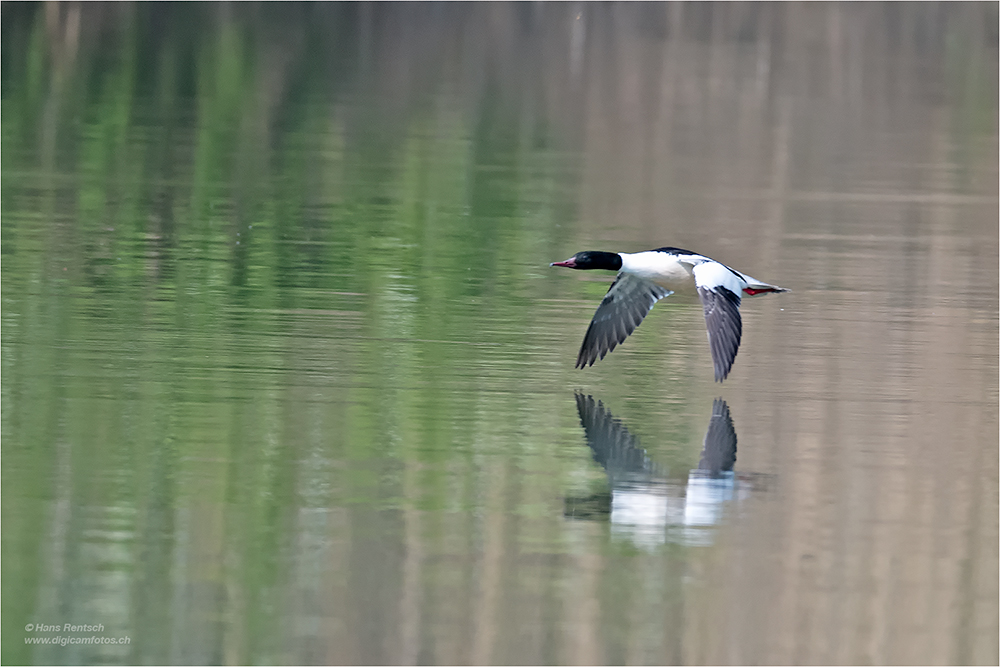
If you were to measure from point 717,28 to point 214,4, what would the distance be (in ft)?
38.5

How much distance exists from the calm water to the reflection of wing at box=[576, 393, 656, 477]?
0.03m

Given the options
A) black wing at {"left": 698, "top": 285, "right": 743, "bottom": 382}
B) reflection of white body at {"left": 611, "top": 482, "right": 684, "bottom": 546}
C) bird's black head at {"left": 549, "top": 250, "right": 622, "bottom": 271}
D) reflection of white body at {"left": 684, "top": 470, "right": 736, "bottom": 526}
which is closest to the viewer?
reflection of white body at {"left": 611, "top": 482, "right": 684, "bottom": 546}

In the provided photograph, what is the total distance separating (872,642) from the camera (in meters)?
7.25

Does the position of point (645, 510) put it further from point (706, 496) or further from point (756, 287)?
point (756, 287)

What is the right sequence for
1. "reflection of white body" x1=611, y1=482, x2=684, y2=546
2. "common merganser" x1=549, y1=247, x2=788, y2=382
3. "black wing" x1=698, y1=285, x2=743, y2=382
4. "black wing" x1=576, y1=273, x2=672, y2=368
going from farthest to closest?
"black wing" x1=576, y1=273, x2=672, y2=368 < "common merganser" x1=549, y1=247, x2=788, y2=382 < "black wing" x1=698, y1=285, x2=743, y2=382 < "reflection of white body" x1=611, y1=482, x2=684, y2=546

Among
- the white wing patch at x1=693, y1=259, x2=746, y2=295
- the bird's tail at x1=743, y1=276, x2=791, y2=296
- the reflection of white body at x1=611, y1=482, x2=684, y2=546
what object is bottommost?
the reflection of white body at x1=611, y1=482, x2=684, y2=546

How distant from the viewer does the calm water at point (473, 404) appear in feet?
24.2

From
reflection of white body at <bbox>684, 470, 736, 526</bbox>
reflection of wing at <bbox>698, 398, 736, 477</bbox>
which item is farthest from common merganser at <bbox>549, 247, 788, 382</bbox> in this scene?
reflection of white body at <bbox>684, 470, 736, 526</bbox>

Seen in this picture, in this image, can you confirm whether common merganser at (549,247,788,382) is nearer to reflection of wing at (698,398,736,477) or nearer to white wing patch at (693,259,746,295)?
white wing patch at (693,259,746,295)

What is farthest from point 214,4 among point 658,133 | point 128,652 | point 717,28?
point 128,652

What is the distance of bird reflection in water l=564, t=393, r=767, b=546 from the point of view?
8.40 metres

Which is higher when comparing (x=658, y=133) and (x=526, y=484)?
(x=658, y=133)

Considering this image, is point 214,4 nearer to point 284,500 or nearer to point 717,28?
point 717,28

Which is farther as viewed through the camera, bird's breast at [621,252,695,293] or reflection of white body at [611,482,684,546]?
bird's breast at [621,252,695,293]
